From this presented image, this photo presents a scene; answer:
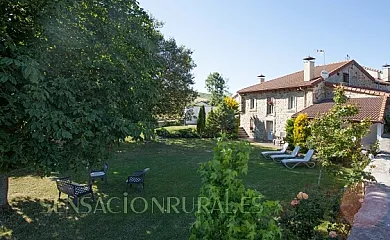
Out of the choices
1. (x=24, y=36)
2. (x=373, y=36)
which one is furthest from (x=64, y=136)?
(x=373, y=36)

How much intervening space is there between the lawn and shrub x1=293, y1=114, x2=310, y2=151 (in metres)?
4.95

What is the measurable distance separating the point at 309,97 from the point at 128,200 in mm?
17717

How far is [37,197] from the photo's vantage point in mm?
8422

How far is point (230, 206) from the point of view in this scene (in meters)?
2.95

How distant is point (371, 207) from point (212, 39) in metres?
13.7

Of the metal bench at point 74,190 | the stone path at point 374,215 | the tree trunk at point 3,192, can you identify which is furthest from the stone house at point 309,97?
the tree trunk at point 3,192

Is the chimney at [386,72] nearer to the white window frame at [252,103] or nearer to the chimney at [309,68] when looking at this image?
the chimney at [309,68]

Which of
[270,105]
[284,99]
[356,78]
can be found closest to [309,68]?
[284,99]

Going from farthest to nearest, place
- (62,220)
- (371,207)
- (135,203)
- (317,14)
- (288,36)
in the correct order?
(288,36)
(317,14)
(135,203)
(62,220)
(371,207)

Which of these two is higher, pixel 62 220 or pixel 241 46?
pixel 241 46

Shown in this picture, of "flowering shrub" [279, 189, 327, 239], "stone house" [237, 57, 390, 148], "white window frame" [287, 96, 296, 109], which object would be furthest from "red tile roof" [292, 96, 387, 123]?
"flowering shrub" [279, 189, 327, 239]

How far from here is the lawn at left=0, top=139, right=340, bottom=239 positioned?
6.00m

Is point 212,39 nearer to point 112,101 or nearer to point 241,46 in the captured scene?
point 241,46

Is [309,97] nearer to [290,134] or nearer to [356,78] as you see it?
[290,134]
